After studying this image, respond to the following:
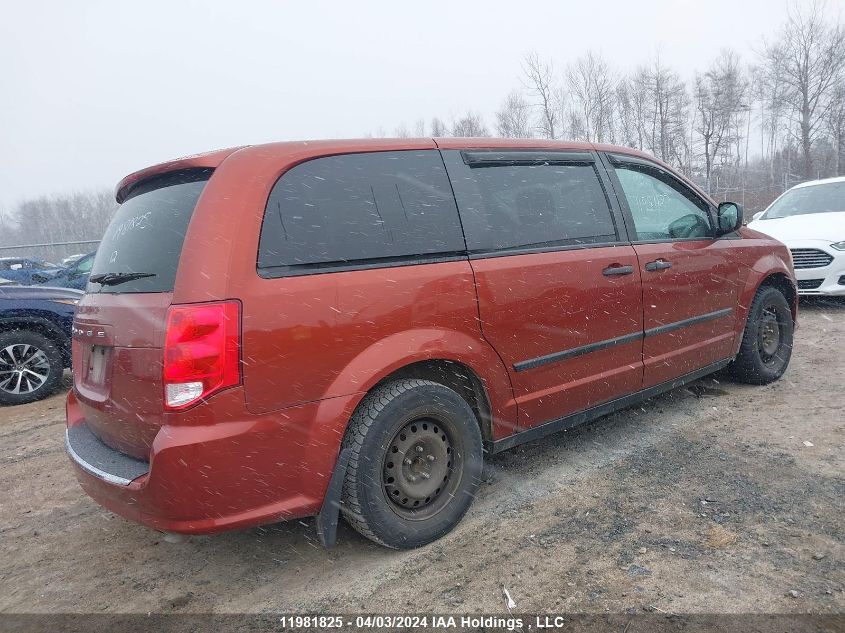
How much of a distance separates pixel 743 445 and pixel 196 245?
10.5 feet

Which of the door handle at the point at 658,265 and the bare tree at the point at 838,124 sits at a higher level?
the bare tree at the point at 838,124

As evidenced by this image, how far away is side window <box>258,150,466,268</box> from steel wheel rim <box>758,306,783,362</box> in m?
3.05

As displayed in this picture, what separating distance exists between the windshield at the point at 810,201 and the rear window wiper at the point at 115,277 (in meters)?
8.47

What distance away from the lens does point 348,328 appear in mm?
2205

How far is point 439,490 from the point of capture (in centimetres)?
257

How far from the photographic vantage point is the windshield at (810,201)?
7.55 m

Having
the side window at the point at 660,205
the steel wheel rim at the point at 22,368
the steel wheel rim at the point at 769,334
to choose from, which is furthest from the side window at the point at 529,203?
the steel wheel rim at the point at 22,368

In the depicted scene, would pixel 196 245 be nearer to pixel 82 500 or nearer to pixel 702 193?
pixel 82 500

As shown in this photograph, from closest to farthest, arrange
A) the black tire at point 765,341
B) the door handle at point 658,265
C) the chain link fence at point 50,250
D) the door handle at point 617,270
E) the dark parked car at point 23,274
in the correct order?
the door handle at point 617,270
the door handle at point 658,265
the black tire at point 765,341
the dark parked car at point 23,274
the chain link fence at point 50,250

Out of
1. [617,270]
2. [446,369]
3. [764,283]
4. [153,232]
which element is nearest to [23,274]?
[153,232]

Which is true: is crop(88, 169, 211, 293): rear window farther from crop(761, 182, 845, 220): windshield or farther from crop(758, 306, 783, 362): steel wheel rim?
crop(761, 182, 845, 220): windshield

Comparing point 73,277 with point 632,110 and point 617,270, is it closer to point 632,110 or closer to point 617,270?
point 617,270

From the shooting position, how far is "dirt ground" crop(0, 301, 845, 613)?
2.11 meters

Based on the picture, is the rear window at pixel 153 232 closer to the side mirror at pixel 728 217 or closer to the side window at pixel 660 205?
the side window at pixel 660 205
